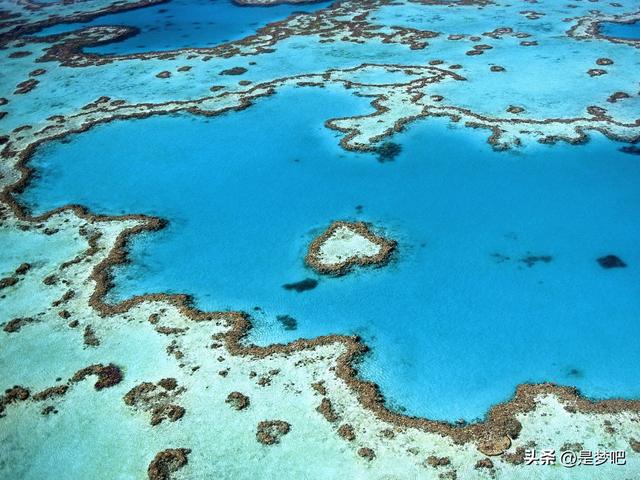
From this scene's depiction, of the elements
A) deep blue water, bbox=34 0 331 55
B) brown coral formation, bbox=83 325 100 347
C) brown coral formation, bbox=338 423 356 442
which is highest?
deep blue water, bbox=34 0 331 55

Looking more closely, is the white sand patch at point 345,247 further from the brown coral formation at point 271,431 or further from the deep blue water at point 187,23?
the deep blue water at point 187,23

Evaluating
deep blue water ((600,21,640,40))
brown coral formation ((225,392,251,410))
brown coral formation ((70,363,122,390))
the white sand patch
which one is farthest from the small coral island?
deep blue water ((600,21,640,40))

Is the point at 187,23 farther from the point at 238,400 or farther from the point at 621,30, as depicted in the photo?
the point at 238,400

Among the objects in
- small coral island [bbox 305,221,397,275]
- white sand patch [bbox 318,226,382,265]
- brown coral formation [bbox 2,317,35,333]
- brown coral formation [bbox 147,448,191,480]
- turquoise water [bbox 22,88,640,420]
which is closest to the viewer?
brown coral formation [bbox 147,448,191,480]

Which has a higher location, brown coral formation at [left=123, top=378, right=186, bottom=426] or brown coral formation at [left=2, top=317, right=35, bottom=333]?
brown coral formation at [left=2, top=317, right=35, bottom=333]

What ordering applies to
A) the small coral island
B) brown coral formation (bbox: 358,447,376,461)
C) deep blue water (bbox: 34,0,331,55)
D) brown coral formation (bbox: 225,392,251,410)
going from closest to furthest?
1. brown coral formation (bbox: 358,447,376,461)
2. brown coral formation (bbox: 225,392,251,410)
3. the small coral island
4. deep blue water (bbox: 34,0,331,55)

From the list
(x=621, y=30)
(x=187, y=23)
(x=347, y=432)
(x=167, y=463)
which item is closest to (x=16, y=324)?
(x=167, y=463)

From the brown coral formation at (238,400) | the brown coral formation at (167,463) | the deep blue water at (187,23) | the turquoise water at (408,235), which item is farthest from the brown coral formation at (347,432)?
the deep blue water at (187,23)

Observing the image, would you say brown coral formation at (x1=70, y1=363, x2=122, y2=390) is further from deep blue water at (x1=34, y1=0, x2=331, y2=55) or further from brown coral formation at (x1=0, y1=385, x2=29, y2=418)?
deep blue water at (x1=34, y1=0, x2=331, y2=55)
